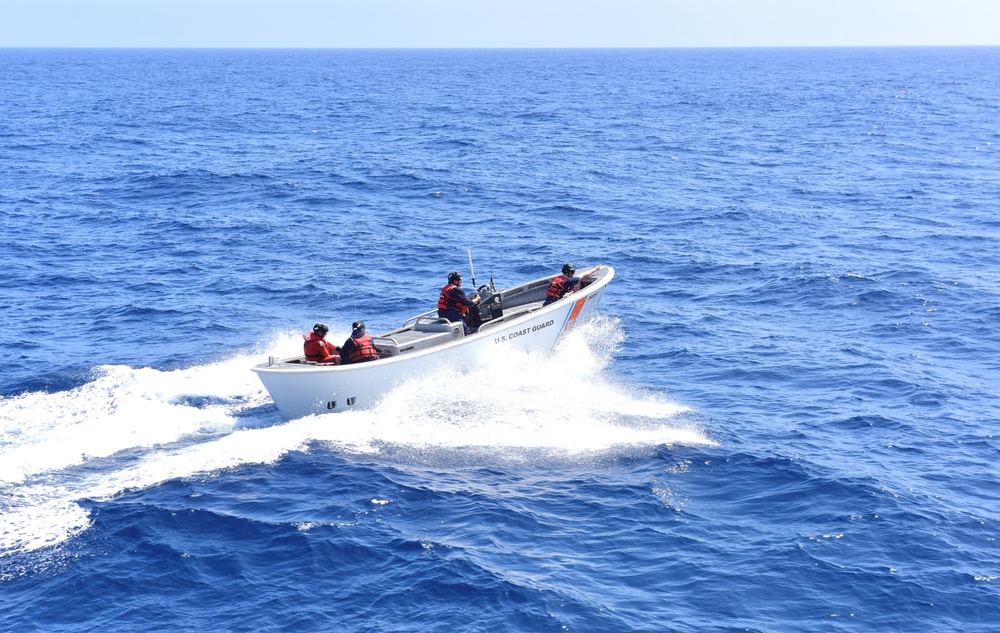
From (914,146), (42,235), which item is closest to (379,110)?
(914,146)

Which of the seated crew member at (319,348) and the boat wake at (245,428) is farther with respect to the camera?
the seated crew member at (319,348)

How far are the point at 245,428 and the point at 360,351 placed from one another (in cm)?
264

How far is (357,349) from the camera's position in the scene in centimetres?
1912

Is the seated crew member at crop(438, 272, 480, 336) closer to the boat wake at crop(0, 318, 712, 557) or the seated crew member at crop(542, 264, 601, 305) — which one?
the boat wake at crop(0, 318, 712, 557)

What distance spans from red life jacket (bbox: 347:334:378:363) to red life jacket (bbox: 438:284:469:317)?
108 inches

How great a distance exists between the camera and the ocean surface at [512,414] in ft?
43.4

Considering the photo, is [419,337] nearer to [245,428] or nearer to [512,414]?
[512,414]

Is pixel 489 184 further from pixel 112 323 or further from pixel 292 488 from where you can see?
pixel 292 488

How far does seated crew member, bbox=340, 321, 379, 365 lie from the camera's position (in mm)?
19109

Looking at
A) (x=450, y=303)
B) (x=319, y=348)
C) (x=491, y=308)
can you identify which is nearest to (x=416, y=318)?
(x=450, y=303)

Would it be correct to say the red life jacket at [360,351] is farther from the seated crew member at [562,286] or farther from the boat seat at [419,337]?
the seated crew member at [562,286]

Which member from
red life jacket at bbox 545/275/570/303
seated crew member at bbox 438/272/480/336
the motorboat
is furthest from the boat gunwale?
seated crew member at bbox 438/272/480/336

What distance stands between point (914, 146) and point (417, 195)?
109ft

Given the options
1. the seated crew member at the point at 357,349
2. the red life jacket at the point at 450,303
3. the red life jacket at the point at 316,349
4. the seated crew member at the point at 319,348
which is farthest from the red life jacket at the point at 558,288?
the red life jacket at the point at 316,349
